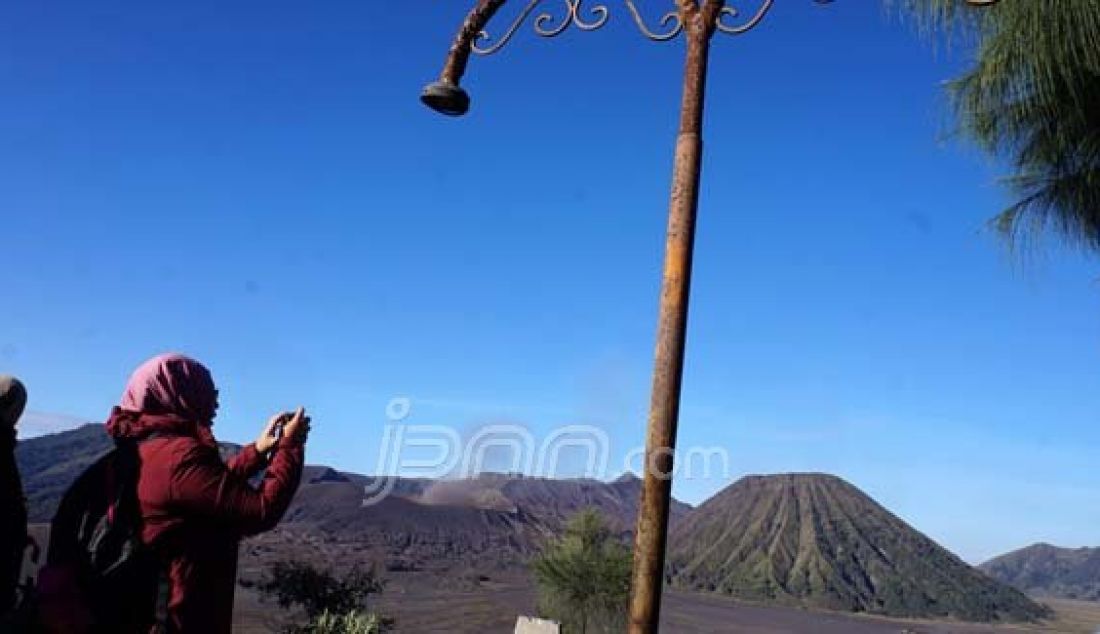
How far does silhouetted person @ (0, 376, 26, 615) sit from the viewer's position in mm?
2691

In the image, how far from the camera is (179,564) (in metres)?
2.45

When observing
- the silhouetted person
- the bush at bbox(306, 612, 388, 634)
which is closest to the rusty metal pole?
the silhouetted person

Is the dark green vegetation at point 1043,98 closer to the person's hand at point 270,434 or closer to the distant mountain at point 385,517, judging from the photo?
the person's hand at point 270,434

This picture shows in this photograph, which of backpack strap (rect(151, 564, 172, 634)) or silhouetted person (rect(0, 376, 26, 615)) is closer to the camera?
backpack strap (rect(151, 564, 172, 634))

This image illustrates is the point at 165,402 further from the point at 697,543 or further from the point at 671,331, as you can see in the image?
the point at 697,543

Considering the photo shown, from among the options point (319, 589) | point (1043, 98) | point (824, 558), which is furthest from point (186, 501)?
point (824, 558)

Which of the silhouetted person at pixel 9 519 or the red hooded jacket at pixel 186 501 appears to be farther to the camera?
the silhouetted person at pixel 9 519

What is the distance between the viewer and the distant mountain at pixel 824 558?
458ft

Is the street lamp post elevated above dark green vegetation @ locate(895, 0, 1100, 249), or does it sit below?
below

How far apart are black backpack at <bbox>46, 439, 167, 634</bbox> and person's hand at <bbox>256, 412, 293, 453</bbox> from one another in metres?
0.33

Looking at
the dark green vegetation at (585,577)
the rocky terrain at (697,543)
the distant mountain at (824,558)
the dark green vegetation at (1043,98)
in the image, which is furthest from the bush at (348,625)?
the distant mountain at (824,558)

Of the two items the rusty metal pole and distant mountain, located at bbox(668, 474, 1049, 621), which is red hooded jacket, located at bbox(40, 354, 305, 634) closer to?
the rusty metal pole

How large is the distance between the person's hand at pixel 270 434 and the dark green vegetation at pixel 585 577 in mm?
30411

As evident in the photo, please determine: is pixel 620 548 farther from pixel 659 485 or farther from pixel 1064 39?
pixel 659 485
